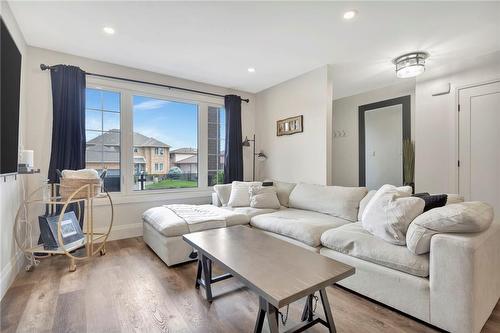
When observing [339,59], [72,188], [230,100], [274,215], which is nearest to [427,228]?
[274,215]

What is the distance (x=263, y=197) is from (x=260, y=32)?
6.80 ft

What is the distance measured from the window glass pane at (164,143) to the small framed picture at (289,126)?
148 centimetres

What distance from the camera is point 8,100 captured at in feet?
6.05

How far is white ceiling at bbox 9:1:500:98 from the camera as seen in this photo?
2148 millimetres

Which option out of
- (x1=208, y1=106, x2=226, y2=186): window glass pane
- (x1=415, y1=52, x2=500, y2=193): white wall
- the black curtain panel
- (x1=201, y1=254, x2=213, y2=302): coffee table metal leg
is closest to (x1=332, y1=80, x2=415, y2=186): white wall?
(x1=415, y1=52, x2=500, y2=193): white wall

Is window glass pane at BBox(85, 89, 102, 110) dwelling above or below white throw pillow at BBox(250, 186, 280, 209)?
above

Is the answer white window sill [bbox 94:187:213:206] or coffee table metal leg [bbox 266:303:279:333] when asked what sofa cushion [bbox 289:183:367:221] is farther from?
coffee table metal leg [bbox 266:303:279:333]

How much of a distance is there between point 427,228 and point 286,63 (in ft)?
8.62

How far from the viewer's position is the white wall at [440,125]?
3.17 meters

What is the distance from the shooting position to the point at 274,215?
3.04 metres

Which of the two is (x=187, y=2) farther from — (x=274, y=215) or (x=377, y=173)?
(x=377, y=173)

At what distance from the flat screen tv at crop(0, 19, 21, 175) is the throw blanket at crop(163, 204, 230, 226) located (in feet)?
5.06

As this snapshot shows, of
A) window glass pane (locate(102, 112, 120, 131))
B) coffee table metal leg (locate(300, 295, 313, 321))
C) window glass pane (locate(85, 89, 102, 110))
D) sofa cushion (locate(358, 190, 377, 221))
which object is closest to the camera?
coffee table metal leg (locate(300, 295, 313, 321))

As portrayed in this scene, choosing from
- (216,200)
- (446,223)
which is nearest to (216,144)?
(216,200)
